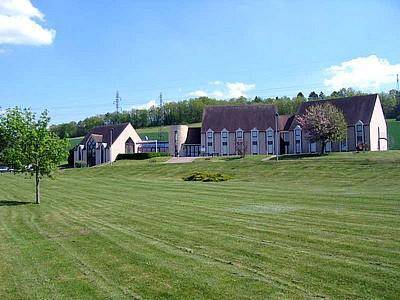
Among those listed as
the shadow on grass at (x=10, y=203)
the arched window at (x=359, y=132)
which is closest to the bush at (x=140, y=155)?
the arched window at (x=359, y=132)

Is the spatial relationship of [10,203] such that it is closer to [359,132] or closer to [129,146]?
[359,132]

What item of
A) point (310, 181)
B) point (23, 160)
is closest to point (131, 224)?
point (23, 160)

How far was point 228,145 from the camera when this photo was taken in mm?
77375

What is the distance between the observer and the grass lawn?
7.92 metres

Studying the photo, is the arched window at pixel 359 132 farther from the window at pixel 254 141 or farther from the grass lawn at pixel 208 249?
the grass lawn at pixel 208 249

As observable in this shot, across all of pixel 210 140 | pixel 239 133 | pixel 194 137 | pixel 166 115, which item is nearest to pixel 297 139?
pixel 239 133

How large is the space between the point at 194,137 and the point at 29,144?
57427 mm

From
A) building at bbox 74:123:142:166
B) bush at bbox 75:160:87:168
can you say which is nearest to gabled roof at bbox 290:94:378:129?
building at bbox 74:123:142:166

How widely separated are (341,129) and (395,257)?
5073 centimetres

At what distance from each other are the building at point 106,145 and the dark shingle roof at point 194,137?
1129cm

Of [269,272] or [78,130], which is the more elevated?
[78,130]

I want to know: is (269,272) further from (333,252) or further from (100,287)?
(100,287)

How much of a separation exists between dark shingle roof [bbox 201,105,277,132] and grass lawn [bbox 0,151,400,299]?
178 ft

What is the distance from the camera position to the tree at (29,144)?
26.1 meters
